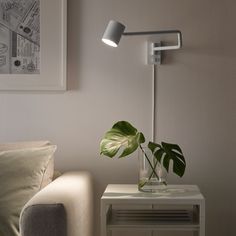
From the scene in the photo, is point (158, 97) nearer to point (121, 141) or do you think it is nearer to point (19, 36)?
point (121, 141)

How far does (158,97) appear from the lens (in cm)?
248

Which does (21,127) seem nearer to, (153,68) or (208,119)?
(153,68)

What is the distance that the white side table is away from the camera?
2.00m

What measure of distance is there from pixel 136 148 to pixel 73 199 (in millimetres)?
424

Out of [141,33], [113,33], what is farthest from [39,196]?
[141,33]

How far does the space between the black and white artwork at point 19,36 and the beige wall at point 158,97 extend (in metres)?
Result: 0.16

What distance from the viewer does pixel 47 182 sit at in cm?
213

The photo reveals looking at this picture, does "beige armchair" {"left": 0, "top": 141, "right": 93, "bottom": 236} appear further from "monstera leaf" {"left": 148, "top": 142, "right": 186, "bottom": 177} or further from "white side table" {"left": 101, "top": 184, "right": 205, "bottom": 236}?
"monstera leaf" {"left": 148, "top": 142, "right": 186, "bottom": 177}

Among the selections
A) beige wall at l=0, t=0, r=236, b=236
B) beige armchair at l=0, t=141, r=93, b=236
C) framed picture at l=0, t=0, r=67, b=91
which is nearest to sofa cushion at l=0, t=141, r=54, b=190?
beige armchair at l=0, t=141, r=93, b=236

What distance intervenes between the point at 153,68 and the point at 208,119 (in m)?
0.40

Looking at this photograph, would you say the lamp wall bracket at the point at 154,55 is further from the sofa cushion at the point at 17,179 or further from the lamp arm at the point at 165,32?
the sofa cushion at the point at 17,179

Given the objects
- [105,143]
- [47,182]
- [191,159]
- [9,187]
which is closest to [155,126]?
[191,159]

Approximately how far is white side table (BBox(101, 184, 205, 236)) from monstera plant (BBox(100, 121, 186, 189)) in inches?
4.3

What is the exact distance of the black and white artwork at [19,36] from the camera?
2490 millimetres
